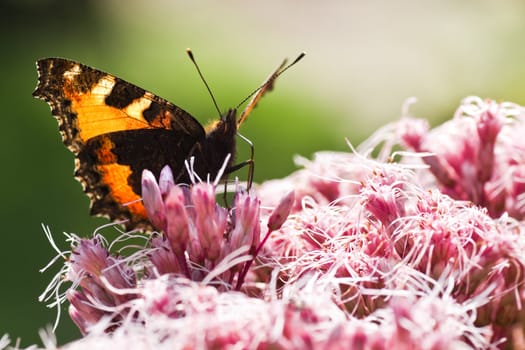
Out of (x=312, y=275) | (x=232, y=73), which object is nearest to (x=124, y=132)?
(x=312, y=275)

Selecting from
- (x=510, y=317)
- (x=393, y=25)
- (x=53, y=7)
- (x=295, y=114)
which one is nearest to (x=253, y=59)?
(x=295, y=114)

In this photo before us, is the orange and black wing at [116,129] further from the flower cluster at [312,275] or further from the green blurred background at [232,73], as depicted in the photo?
the green blurred background at [232,73]

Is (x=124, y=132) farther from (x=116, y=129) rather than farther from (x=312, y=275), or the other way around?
(x=312, y=275)

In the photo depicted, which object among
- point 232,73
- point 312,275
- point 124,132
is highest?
point 124,132

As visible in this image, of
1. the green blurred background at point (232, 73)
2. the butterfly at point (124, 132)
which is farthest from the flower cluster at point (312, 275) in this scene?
the green blurred background at point (232, 73)

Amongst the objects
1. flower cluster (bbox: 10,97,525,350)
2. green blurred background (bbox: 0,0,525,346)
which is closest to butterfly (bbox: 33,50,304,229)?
flower cluster (bbox: 10,97,525,350)

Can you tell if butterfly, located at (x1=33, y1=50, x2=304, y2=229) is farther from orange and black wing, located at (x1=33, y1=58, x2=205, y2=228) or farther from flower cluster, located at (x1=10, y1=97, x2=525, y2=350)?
flower cluster, located at (x1=10, y1=97, x2=525, y2=350)
